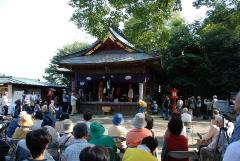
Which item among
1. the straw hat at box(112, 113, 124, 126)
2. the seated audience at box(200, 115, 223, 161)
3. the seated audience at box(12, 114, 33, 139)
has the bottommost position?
the seated audience at box(200, 115, 223, 161)

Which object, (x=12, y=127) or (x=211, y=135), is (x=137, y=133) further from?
(x=12, y=127)

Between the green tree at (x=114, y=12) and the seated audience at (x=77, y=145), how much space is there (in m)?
8.20

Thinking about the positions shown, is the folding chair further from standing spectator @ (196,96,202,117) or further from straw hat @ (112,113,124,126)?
standing spectator @ (196,96,202,117)

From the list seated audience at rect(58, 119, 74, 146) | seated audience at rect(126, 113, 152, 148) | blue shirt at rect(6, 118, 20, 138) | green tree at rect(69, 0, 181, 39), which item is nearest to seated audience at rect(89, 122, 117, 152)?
seated audience at rect(126, 113, 152, 148)

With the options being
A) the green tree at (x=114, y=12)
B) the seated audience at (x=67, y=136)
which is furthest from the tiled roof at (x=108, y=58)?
the seated audience at (x=67, y=136)

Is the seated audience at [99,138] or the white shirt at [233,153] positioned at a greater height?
the white shirt at [233,153]

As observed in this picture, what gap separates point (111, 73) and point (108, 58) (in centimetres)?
105

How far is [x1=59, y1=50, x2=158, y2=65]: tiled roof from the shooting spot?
24.2 meters

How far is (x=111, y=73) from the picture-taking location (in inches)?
1006

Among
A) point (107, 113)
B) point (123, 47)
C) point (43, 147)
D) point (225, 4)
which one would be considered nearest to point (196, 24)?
point (123, 47)

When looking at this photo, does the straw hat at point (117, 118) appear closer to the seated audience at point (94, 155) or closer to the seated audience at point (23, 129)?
the seated audience at point (23, 129)

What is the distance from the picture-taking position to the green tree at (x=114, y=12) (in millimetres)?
13391

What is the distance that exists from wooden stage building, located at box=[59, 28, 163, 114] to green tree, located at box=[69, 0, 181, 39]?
30.7ft

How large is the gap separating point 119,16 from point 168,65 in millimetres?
17285
